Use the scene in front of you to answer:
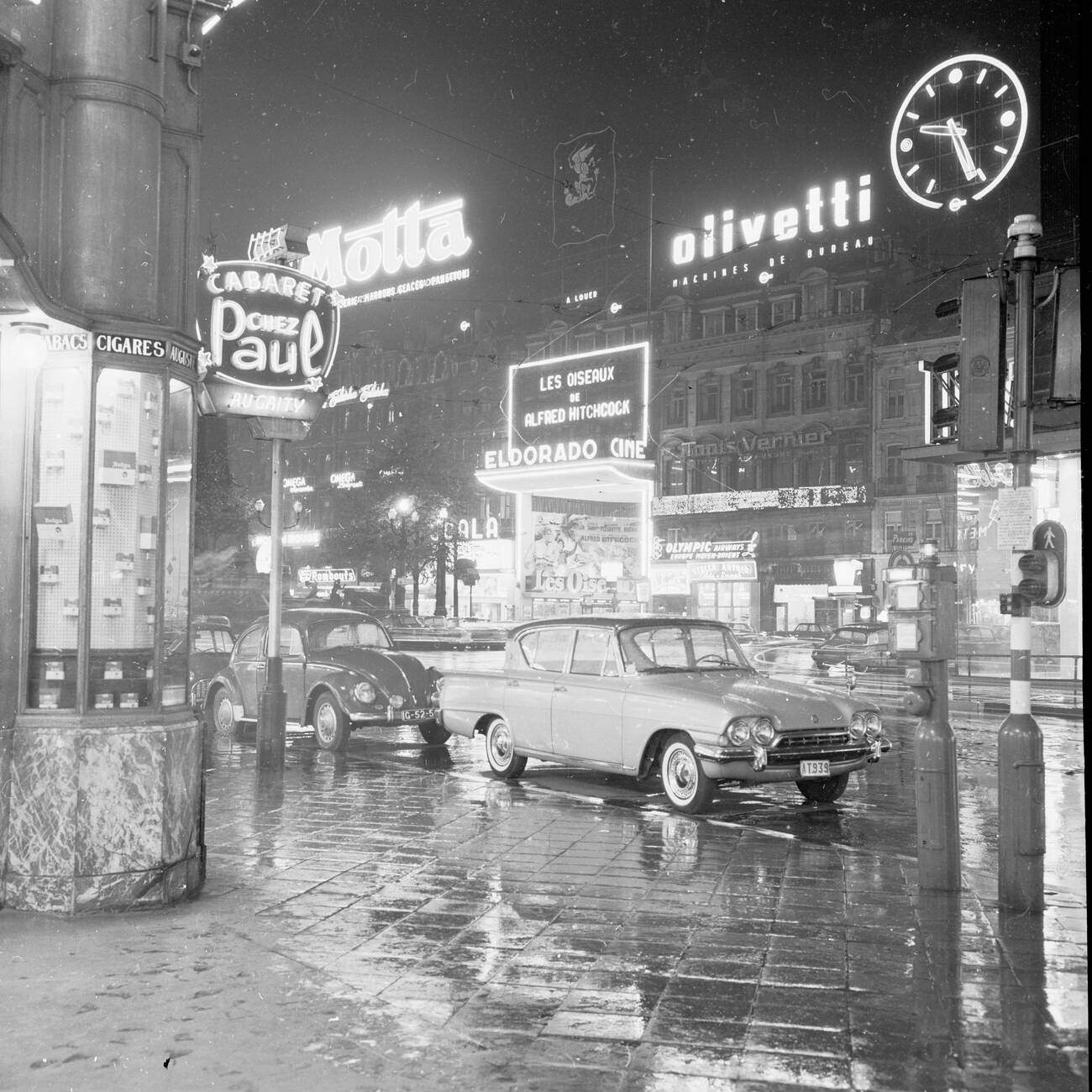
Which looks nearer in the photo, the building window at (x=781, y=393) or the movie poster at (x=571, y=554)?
the movie poster at (x=571, y=554)

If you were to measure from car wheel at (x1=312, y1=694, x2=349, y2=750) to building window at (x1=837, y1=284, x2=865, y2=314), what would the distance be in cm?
4369

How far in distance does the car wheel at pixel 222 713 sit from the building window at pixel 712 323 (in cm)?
4578

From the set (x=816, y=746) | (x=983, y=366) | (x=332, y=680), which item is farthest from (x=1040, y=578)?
(x=332, y=680)

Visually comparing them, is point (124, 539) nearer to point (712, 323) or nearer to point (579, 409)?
point (579, 409)

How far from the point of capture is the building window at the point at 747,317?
5728 cm

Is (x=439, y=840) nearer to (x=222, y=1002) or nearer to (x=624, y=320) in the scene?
(x=222, y=1002)

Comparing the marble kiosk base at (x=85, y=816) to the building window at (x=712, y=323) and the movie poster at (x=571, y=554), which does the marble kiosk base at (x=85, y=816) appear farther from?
the building window at (x=712, y=323)

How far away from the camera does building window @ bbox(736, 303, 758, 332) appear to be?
57281 mm

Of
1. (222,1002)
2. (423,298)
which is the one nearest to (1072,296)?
(222,1002)

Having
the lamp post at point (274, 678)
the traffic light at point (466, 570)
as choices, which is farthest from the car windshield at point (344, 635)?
the traffic light at point (466, 570)

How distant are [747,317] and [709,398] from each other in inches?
173

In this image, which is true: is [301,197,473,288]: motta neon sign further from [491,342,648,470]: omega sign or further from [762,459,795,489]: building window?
[762,459,795,489]: building window

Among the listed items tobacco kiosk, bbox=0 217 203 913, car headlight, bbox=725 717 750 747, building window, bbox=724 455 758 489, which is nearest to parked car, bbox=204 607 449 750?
car headlight, bbox=725 717 750 747

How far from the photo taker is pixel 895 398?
2093 inches
